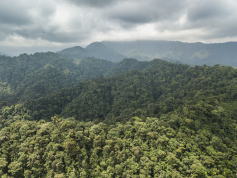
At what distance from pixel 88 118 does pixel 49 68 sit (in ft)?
327

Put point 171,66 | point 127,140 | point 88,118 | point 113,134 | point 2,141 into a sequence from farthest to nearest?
point 171,66
point 88,118
point 113,134
point 127,140
point 2,141

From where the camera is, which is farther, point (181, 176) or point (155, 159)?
point (155, 159)

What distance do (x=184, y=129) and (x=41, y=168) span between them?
104 feet

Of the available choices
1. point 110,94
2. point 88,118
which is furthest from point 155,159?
point 110,94

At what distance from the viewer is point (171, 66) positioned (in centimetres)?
9594

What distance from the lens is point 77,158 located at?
79.0 ft

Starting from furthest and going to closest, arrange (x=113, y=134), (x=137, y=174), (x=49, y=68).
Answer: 1. (x=49, y=68)
2. (x=113, y=134)
3. (x=137, y=174)

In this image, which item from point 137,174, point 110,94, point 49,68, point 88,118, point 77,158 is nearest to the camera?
point 137,174

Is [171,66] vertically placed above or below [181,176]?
above

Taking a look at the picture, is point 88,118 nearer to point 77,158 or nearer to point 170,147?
point 77,158

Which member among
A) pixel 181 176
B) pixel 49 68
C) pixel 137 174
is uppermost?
pixel 49 68

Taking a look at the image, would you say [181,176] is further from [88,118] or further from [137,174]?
[88,118]

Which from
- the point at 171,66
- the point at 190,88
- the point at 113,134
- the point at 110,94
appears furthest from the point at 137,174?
the point at 171,66

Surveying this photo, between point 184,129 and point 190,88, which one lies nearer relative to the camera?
point 184,129
